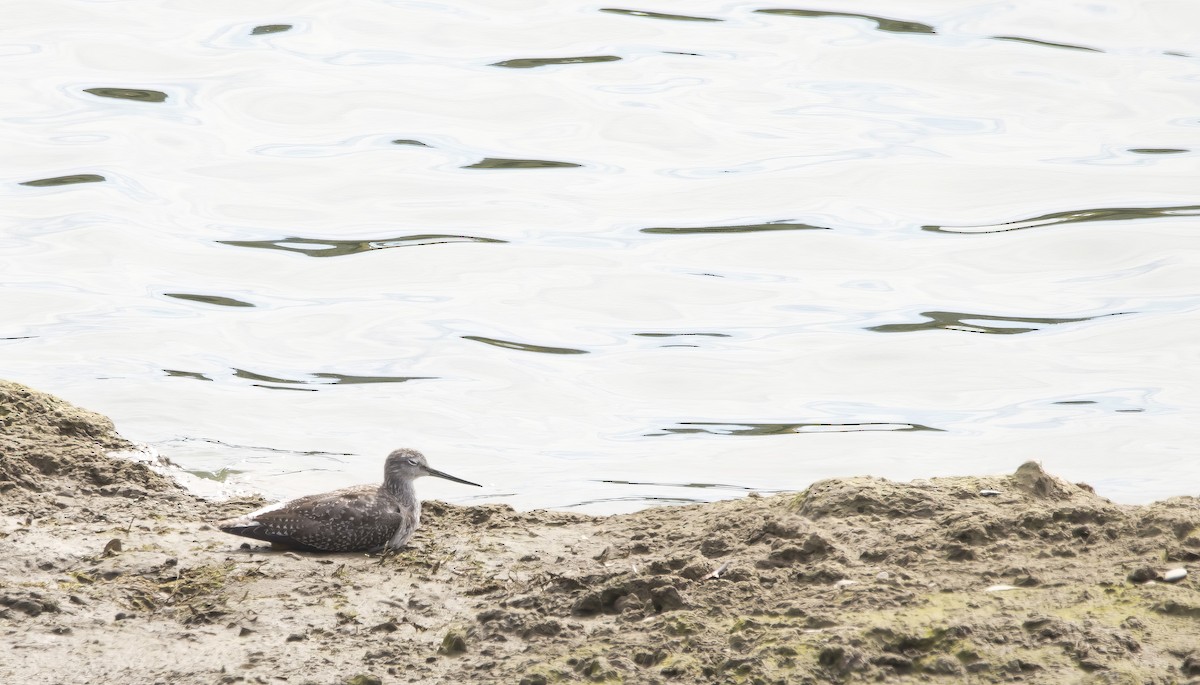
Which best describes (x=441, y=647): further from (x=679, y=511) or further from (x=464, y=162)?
(x=464, y=162)

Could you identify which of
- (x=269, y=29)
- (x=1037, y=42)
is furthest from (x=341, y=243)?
(x=1037, y=42)

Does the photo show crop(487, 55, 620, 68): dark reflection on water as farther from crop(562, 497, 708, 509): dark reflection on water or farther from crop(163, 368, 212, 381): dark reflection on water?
crop(562, 497, 708, 509): dark reflection on water

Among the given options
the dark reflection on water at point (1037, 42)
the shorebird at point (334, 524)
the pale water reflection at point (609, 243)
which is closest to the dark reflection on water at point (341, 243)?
the pale water reflection at point (609, 243)

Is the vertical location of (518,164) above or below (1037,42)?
below

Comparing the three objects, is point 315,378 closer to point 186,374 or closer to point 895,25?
point 186,374

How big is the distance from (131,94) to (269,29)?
126 inches

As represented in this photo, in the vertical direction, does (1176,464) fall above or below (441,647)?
below

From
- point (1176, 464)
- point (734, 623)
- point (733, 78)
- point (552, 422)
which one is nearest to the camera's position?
point (734, 623)

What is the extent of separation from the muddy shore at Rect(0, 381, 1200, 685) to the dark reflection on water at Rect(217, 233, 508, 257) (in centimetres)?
806

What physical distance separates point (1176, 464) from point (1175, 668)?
6142 millimetres

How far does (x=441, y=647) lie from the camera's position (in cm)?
529

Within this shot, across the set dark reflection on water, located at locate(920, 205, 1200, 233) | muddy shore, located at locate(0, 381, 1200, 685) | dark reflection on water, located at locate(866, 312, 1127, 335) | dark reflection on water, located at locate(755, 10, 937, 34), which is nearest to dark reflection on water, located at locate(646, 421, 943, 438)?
dark reflection on water, located at locate(866, 312, 1127, 335)

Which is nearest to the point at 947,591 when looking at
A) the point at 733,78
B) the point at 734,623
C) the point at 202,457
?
the point at 734,623

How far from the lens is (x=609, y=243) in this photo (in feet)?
49.8
